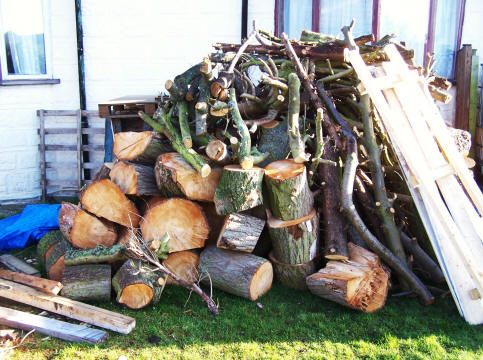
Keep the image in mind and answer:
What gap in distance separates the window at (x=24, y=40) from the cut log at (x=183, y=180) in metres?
3.93

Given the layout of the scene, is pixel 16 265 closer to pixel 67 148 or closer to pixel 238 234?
pixel 238 234

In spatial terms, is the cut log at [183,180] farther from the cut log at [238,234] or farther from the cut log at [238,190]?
the cut log at [238,234]

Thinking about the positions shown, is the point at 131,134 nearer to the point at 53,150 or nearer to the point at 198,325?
the point at 198,325

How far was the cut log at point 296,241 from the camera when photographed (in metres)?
4.20

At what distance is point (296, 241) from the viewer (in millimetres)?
4223

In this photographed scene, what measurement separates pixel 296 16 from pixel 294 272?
13.8 ft

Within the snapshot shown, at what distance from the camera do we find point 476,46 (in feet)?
22.9

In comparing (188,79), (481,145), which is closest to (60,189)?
(188,79)

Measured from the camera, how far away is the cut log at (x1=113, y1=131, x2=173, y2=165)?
4.74 metres

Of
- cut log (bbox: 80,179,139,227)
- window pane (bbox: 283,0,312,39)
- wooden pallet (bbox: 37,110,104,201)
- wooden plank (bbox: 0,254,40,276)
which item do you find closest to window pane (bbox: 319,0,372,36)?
window pane (bbox: 283,0,312,39)

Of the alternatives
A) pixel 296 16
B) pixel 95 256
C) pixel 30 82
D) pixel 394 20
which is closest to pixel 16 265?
pixel 95 256

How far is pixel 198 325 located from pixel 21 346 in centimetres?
128

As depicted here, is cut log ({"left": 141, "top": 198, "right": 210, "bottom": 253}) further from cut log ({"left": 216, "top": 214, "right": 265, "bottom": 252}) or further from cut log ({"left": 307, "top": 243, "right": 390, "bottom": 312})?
cut log ({"left": 307, "top": 243, "right": 390, "bottom": 312})

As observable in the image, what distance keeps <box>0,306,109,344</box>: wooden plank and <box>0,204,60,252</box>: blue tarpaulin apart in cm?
183
